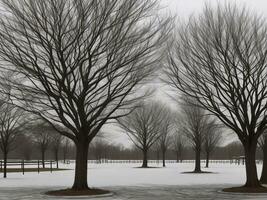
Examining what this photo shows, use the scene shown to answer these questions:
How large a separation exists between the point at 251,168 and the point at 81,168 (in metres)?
8.16

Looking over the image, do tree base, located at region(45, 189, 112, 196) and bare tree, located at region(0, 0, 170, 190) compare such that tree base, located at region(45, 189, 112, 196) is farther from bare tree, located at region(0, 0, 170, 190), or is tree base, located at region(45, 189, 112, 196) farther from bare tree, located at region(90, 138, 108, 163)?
bare tree, located at region(90, 138, 108, 163)

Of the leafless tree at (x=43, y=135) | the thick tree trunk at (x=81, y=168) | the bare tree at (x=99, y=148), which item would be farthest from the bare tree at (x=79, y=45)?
the bare tree at (x=99, y=148)

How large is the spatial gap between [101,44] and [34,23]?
3098 mm

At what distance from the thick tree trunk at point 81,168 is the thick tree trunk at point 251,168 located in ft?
25.5

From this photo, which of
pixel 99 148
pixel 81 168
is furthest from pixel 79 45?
pixel 99 148

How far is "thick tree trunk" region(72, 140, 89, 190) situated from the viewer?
21078 mm

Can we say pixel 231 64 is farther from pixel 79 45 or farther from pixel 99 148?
pixel 99 148

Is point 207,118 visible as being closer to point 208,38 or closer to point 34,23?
point 208,38

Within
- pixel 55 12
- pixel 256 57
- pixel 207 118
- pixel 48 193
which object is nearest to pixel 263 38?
pixel 256 57

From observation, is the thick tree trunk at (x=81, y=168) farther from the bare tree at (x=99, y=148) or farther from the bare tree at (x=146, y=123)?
the bare tree at (x=99, y=148)

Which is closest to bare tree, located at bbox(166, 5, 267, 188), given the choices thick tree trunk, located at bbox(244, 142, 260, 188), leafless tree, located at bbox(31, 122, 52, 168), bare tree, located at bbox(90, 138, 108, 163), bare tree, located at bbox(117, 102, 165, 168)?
thick tree trunk, located at bbox(244, 142, 260, 188)

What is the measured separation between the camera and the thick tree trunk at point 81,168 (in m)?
21.1

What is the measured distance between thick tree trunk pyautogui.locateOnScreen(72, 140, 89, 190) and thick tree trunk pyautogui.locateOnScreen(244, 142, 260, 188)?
777 cm

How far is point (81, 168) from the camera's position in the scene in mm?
21406
